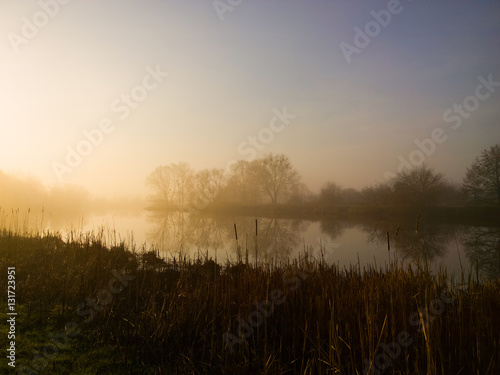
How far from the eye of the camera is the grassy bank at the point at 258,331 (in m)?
2.65

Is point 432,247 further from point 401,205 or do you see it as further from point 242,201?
point 242,201

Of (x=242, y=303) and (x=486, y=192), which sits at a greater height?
(x=486, y=192)

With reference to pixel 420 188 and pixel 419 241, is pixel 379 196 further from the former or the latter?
pixel 419 241

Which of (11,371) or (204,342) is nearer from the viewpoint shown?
(11,371)

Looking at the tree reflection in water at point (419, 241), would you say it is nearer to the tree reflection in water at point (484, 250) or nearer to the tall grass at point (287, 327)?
the tree reflection in water at point (484, 250)

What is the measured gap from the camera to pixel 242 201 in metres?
43.5

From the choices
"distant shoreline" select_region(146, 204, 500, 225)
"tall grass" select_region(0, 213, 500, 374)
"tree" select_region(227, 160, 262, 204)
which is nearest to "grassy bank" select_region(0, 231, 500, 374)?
"tall grass" select_region(0, 213, 500, 374)

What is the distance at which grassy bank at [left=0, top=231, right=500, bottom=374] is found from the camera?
104 inches

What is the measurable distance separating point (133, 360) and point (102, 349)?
→ 17.7 inches

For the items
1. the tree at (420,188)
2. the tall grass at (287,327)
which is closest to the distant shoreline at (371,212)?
the tree at (420,188)

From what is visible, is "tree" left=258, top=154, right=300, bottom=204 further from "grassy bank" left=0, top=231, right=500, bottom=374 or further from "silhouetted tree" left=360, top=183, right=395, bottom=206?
"grassy bank" left=0, top=231, right=500, bottom=374

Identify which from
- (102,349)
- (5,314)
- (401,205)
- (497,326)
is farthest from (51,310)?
(401,205)

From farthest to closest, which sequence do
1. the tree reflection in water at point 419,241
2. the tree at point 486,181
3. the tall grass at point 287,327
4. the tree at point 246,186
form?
the tree at point 246,186 < the tree at point 486,181 < the tree reflection in water at point 419,241 < the tall grass at point 287,327

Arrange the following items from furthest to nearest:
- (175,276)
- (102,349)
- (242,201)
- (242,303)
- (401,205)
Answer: (242,201) → (401,205) → (175,276) → (242,303) → (102,349)
